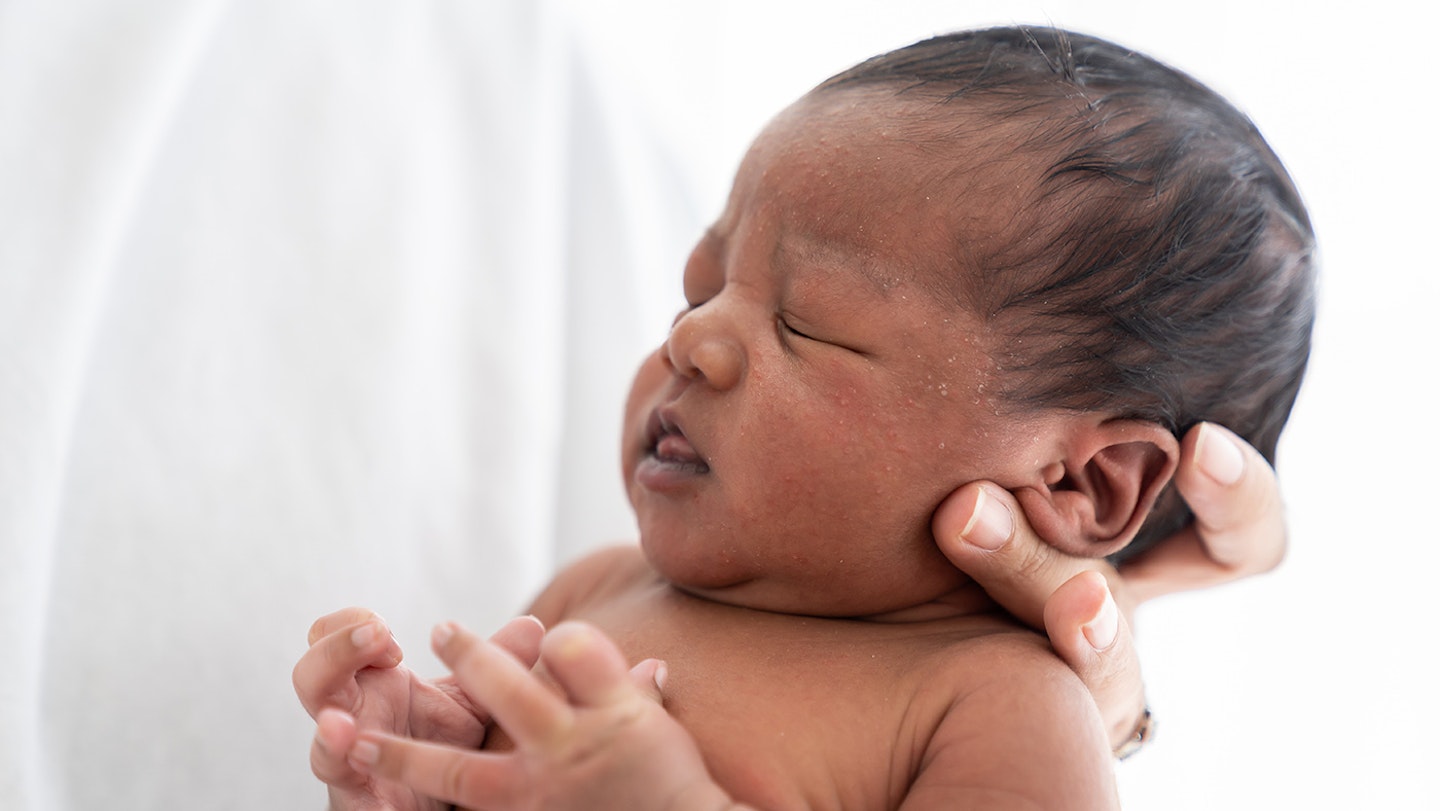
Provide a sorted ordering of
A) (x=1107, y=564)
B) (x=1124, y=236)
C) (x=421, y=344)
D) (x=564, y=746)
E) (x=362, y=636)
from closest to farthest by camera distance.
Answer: (x=564, y=746), (x=362, y=636), (x=1124, y=236), (x=1107, y=564), (x=421, y=344)

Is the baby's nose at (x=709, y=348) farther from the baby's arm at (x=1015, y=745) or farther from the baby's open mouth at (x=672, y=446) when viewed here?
the baby's arm at (x=1015, y=745)

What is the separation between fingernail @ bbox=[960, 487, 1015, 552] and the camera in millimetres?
962

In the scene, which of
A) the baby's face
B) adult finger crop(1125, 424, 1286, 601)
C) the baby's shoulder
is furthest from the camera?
the baby's shoulder

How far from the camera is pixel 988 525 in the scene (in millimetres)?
964

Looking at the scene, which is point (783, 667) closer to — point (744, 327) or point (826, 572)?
point (826, 572)

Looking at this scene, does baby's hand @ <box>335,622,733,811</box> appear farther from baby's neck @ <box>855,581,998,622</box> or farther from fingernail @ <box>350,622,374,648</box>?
baby's neck @ <box>855,581,998,622</box>

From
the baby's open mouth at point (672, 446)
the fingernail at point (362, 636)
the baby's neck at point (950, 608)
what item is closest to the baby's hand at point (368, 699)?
the fingernail at point (362, 636)

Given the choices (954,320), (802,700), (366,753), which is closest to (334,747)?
(366,753)

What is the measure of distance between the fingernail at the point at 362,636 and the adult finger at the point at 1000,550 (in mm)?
486

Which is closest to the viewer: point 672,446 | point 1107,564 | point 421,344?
point 672,446

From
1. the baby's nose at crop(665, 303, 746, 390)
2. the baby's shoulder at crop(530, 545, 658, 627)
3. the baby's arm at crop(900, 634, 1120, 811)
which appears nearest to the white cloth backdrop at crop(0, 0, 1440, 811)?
the baby's shoulder at crop(530, 545, 658, 627)

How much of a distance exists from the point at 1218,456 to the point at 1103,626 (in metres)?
0.25

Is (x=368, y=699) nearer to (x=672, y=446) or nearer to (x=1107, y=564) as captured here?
(x=672, y=446)

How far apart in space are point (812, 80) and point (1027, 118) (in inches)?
46.5
